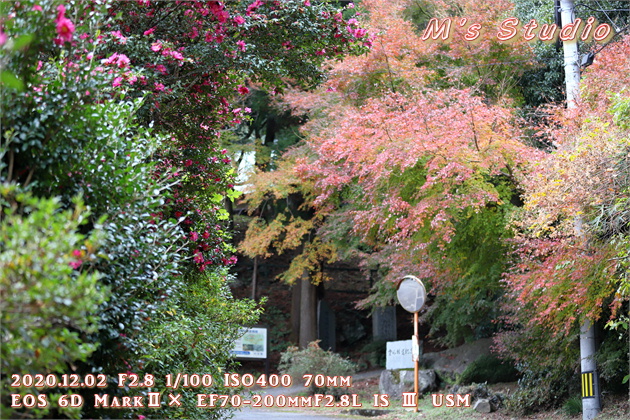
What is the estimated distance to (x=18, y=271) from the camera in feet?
8.90

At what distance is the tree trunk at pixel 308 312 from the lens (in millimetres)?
20047

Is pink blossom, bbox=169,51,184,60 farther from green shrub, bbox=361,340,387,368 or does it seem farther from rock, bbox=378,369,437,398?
green shrub, bbox=361,340,387,368

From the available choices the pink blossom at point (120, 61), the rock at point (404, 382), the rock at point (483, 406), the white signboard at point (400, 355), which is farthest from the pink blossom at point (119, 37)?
the rock at point (404, 382)

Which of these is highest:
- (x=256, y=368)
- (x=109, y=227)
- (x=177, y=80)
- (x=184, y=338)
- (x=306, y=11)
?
(x=306, y=11)

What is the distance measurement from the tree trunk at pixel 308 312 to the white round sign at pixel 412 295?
11064mm

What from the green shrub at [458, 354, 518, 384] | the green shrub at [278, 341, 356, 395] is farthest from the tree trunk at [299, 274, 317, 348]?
the green shrub at [458, 354, 518, 384]

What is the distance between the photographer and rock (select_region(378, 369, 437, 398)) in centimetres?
1575

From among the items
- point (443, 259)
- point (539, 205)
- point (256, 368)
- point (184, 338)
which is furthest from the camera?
point (256, 368)

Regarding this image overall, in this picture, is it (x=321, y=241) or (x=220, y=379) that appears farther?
(x=321, y=241)

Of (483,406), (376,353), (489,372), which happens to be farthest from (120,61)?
(376,353)

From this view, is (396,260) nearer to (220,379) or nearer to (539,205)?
(539,205)

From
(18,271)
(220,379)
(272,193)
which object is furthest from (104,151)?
(272,193)

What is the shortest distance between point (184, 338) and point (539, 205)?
5.10 m

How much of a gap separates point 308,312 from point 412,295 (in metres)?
11.6
